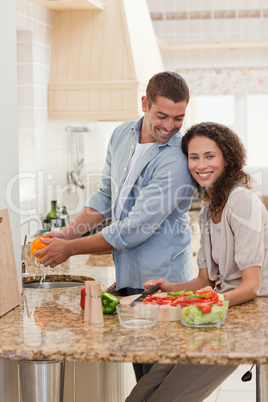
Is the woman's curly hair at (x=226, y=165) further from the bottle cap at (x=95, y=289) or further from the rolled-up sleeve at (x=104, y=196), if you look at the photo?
Result: the rolled-up sleeve at (x=104, y=196)

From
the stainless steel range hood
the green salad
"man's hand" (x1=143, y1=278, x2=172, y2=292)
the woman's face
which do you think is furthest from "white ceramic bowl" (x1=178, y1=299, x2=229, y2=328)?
the stainless steel range hood

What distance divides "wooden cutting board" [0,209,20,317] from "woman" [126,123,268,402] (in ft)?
1.55

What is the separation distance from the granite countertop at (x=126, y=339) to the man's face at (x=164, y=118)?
0.72 metres

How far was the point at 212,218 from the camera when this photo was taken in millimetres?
2186

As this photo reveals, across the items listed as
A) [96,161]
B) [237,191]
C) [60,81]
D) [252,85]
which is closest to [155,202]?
[237,191]

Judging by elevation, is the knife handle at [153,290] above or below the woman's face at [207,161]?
below

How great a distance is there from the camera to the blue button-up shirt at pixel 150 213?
2.35m

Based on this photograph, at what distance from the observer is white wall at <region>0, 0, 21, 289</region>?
6.66 ft

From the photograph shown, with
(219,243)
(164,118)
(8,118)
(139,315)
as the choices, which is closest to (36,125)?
(164,118)

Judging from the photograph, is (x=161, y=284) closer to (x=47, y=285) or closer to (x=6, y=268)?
(x=6, y=268)

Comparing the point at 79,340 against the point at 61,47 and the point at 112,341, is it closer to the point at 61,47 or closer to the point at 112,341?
the point at 112,341

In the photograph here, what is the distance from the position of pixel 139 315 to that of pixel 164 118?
2.76 feet

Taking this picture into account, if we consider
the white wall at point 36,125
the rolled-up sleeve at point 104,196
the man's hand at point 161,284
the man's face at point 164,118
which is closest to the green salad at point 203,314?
the man's hand at point 161,284

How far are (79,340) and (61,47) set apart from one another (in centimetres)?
257
